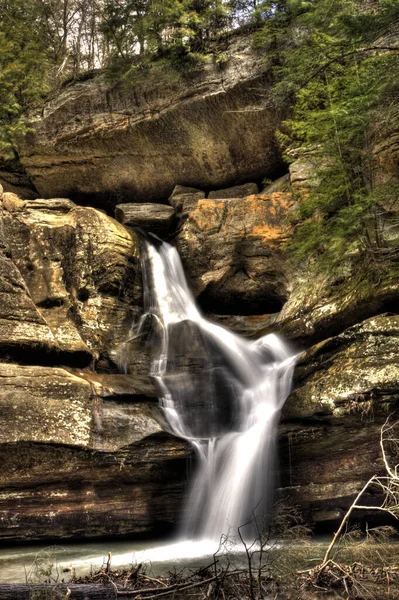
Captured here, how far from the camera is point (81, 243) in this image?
14.0 meters

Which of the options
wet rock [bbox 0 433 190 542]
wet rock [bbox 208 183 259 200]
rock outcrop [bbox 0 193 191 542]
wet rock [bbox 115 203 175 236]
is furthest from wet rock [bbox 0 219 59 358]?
wet rock [bbox 208 183 259 200]

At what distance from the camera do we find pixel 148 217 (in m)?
16.3

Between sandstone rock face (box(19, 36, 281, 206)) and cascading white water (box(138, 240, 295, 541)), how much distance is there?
12.9 feet

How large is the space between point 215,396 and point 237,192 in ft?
28.5

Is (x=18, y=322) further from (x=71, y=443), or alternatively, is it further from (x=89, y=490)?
(x=89, y=490)

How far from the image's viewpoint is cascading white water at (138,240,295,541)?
344 inches

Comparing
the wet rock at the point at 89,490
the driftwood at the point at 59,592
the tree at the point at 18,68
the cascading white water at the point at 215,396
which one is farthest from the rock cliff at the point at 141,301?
the driftwood at the point at 59,592

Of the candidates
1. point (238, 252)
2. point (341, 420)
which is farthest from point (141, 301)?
point (341, 420)

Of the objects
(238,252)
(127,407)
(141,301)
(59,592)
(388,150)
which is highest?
(388,150)

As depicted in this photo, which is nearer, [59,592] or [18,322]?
[59,592]

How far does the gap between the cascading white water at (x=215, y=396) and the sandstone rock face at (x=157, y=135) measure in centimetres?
393

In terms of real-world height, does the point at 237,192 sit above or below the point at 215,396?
above

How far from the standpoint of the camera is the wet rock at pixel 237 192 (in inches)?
682

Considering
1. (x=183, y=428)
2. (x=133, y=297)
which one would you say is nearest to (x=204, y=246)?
(x=133, y=297)
